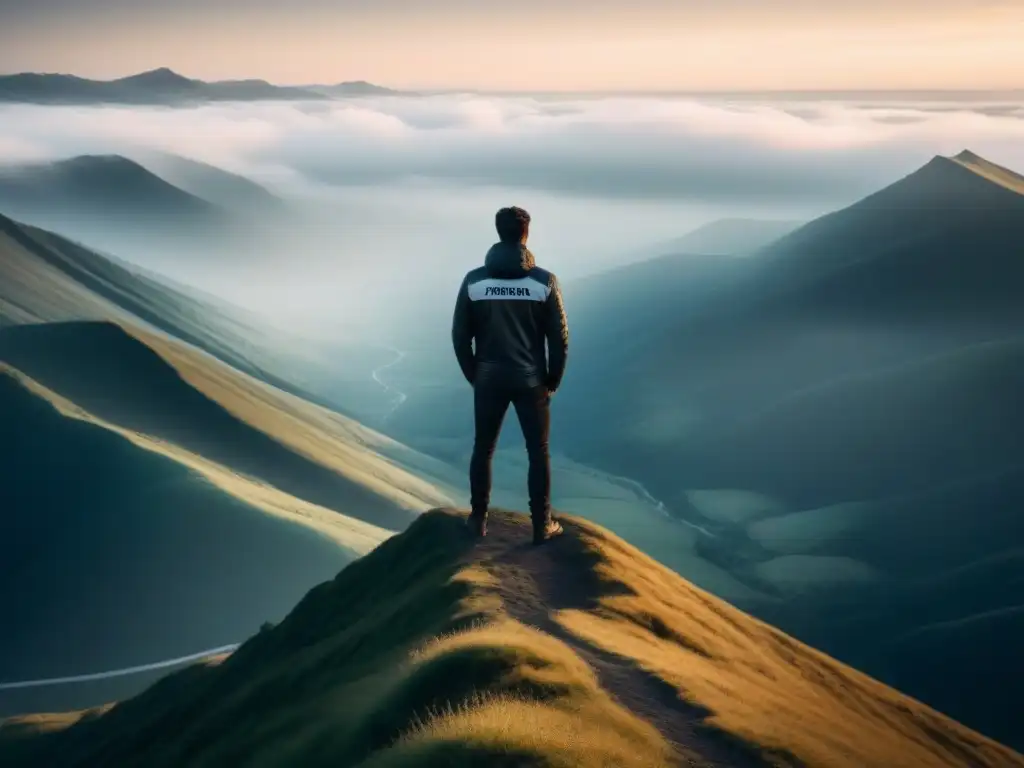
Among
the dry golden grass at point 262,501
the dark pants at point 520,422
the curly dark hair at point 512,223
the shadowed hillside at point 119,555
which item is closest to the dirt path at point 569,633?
the dark pants at point 520,422

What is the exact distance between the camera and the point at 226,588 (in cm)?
17062

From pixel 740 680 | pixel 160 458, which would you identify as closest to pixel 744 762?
pixel 740 680

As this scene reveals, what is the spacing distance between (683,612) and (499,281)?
52.9 ft

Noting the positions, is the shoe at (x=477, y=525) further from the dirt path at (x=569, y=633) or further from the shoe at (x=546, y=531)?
the shoe at (x=546, y=531)

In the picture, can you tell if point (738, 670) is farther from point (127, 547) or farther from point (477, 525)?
point (127, 547)

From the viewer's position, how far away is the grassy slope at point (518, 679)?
821 inches

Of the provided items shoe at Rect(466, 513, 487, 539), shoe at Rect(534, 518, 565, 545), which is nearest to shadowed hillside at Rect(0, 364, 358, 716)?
shoe at Rect(466, 513, 487, 539)

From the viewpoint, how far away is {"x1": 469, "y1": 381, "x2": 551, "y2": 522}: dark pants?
29719 mm

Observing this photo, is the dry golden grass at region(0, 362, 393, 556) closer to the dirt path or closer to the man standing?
the dirt path

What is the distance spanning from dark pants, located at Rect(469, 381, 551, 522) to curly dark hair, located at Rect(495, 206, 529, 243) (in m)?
4.12

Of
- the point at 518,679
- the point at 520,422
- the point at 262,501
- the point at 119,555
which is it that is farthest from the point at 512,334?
the point at 262,501

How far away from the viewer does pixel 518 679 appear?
73.2 feet

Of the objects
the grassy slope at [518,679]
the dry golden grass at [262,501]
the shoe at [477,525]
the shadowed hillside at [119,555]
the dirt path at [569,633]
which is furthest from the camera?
the dry golden grass at [262,501]

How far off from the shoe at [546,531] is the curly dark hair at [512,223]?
9695 mm
